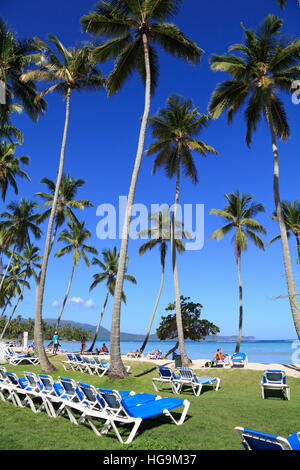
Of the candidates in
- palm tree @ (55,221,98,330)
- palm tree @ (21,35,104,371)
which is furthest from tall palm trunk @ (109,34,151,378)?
palm tree @ (55,221,98,330)

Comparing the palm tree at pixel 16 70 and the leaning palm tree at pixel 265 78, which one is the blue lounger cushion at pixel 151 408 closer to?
the leaning palm tree at pixel 265 78

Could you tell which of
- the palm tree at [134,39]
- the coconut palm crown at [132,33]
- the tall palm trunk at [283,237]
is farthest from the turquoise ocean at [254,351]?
the coconut palm crown at [132,33]

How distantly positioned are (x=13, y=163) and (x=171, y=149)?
1336 cm

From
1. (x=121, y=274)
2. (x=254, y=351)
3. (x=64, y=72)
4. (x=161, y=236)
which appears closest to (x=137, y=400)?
(x=121, y=274)

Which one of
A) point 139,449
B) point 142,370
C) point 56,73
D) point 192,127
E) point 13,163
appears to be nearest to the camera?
point 139,449

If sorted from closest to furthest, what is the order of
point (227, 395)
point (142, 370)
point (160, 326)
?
1. point (227, 395)
2. point (142, 370)
3. point (160, 326)

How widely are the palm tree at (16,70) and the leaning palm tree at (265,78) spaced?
407 inches

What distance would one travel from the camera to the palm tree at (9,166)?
25516 millimetres

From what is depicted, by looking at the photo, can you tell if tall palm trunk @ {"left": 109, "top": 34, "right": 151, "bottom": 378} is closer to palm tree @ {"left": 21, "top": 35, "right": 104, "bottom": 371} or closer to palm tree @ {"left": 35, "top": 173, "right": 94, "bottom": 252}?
palm tree @ {"left": 21, "top": 35, "right": 104, "bottom": 371}

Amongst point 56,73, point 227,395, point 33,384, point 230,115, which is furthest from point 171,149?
point 33,384

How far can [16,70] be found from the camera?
18.3m

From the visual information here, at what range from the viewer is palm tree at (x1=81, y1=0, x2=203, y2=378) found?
1462 centimetres

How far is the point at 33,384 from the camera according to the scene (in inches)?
A: 309
